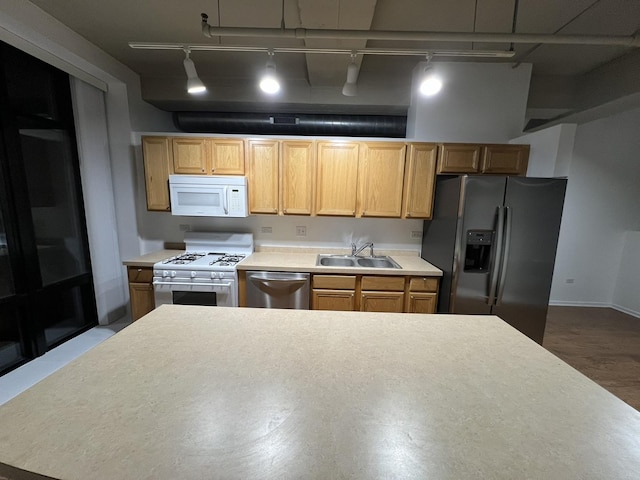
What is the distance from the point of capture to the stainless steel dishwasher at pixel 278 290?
8.65 feet

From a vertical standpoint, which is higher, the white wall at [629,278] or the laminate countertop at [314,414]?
the laminate countertop at [314,414]

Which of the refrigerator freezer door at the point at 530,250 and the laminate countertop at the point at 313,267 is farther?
the laminate countertop at the point at 313,267

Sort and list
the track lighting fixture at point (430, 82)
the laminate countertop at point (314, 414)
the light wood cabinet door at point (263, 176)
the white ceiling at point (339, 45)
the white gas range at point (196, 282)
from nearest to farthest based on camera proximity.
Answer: the laminate countertop at point (314, 414)
the track lighting fixture at point (430, 82)
the white ceiling at point (339, 45)
the white gas range at point (196, 282)
the light wood cabinet door at point (263, 176)

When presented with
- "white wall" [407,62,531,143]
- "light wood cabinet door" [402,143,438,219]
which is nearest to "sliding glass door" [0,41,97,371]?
"light wood cabinet door" [402,143,438,219]

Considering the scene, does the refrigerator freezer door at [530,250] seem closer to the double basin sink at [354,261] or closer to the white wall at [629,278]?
the double basin sink at [354,261]

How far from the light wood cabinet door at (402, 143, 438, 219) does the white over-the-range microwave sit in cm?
181

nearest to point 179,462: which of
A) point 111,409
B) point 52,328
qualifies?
point 111,409

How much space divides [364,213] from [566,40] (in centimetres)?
195

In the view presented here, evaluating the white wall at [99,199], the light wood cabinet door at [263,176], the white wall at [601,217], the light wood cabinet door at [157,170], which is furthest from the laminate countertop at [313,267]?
the white wall at [601,217]

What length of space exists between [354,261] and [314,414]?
2.43m

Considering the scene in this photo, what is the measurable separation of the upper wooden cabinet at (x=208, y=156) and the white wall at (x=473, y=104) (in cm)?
204

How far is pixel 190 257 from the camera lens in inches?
115

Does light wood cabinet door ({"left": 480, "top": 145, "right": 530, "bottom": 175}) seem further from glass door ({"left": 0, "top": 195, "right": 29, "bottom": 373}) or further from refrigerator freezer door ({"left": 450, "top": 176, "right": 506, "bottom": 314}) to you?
glass door ({"left": 0, "top": 195, "right": 29, "bottom": 373})

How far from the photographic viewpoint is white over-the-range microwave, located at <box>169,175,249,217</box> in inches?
Answer: 109
